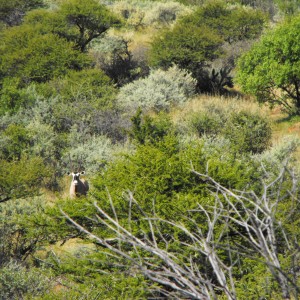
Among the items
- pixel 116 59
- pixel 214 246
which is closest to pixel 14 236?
pixel 214 246

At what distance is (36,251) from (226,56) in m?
17.7

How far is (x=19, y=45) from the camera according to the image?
25.2 meters

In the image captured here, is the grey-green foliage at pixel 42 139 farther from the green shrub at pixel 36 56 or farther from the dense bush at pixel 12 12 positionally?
the dense bush at pixel 12 12

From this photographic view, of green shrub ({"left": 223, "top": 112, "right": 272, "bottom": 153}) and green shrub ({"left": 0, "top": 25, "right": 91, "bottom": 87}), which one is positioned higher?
green shrub ({"left": 223, "top": 112, "right": 272, "bottom": 153})

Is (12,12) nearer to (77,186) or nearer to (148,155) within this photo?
(77,186)

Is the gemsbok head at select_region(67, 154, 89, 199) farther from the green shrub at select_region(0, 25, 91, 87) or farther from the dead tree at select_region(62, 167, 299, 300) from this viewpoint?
the green shrub at select_region(0, 25, 91, 87)

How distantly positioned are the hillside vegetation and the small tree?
51mm

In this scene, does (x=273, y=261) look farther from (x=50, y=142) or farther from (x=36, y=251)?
(x=50, y=142)

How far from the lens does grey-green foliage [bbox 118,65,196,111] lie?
2016 cm

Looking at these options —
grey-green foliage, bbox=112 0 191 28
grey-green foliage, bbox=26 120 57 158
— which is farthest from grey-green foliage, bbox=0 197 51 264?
grey-green foliage, bbox=112 0 191 28

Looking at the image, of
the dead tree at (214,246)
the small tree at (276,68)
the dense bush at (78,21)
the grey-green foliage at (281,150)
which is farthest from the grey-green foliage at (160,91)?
the dead tree at (214,246)

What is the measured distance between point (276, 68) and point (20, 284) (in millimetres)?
12706

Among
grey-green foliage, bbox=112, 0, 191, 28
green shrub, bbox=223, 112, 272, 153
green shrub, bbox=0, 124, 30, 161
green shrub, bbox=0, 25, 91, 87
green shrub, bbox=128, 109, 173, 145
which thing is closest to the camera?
green shrub, bbox=128, 109, 173, 145

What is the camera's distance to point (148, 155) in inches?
377
